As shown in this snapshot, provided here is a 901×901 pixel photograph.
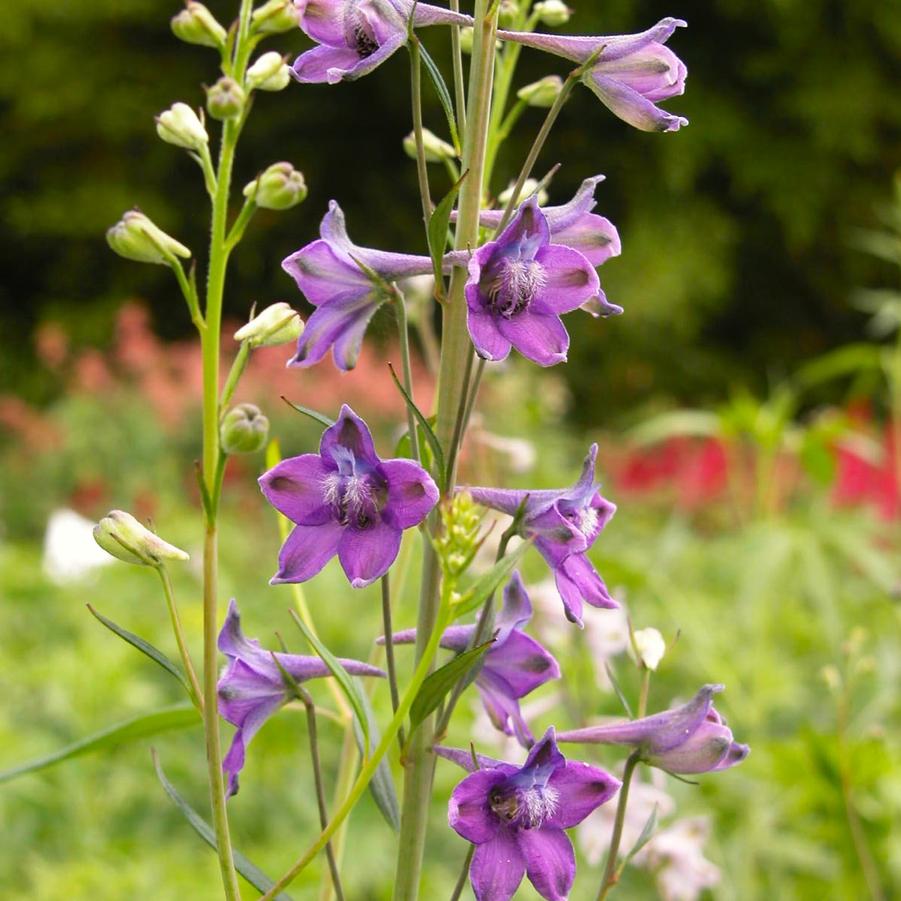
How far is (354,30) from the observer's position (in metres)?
0.66

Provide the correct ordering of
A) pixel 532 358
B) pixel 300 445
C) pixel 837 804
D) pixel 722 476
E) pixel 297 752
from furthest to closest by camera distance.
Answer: pixel 300 445 < pixel 722 476 < pixel 297 752 < pixel 837 804 < pixel 532 358

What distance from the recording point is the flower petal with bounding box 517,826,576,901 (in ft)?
2.07

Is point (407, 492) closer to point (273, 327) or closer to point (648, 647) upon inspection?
point (273, 327)

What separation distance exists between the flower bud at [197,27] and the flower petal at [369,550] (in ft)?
0.91

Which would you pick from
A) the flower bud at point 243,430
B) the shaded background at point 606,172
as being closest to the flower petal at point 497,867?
the flower bud at point 243,430

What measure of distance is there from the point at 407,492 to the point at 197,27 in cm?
28

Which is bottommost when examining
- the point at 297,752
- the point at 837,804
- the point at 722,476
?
the point at 722,476

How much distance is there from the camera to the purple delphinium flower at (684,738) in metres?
0.65

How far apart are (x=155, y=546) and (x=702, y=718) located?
0.30 meters

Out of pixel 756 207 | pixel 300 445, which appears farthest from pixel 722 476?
pixel 756 207

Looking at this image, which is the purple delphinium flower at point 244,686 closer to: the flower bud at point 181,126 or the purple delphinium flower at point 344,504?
the purple delphinium flower at point 344,504

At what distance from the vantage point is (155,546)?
65cm

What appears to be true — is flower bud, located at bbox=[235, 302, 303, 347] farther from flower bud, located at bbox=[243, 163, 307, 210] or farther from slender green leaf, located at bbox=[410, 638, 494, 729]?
slender green leaf, located at bbox=[410, 638, 494, 729]

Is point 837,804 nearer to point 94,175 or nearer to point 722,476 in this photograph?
point 722,476
